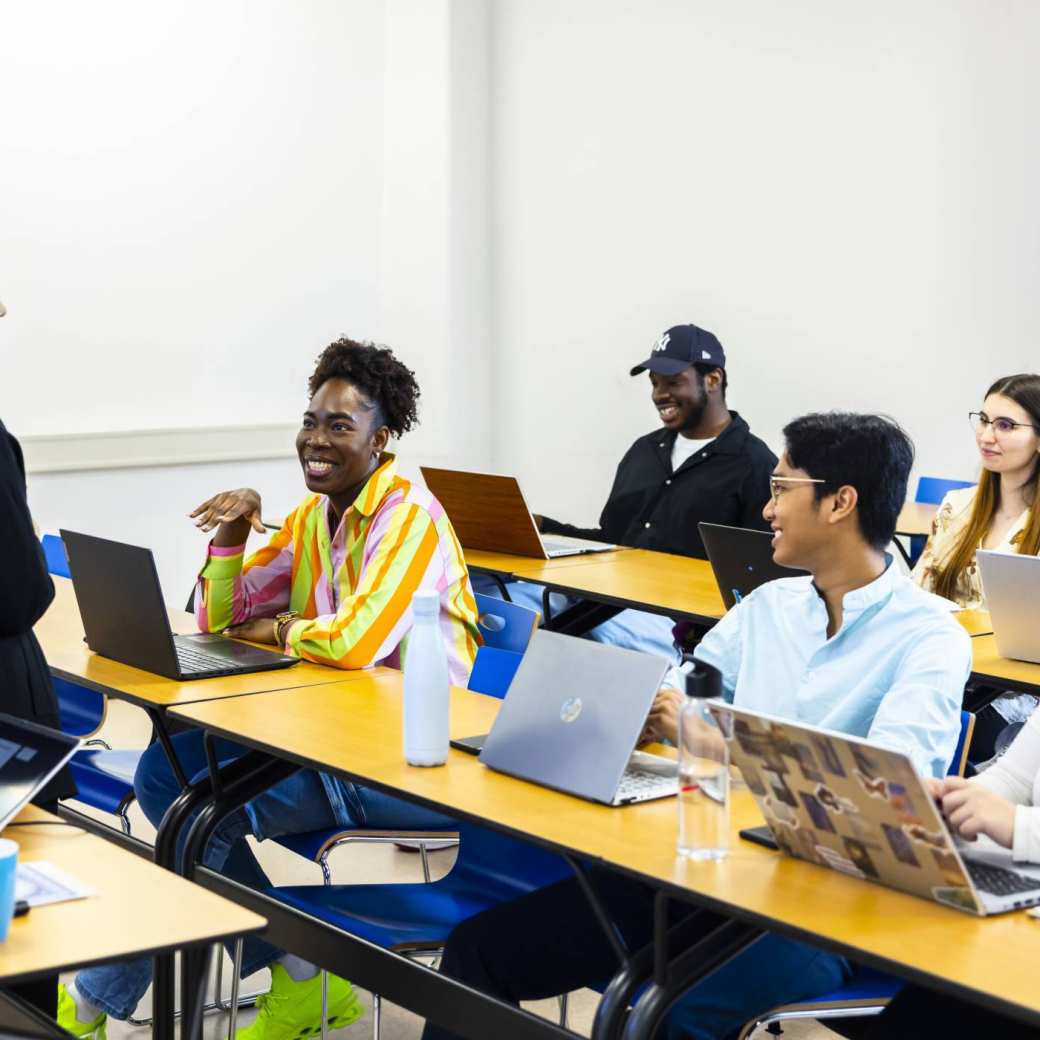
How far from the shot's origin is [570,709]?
81.4 inches

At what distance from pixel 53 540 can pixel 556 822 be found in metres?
2.50

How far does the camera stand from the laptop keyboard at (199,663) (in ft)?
9.22

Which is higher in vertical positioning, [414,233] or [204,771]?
[414,233]

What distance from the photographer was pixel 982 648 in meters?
3.20

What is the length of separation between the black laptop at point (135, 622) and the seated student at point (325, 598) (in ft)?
0.43

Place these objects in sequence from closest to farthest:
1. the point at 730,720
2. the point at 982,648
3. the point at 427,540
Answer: the point at 730,720, the point at 427,540, the point at 982,648

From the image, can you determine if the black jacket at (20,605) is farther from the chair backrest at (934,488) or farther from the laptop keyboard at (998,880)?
the chair backrest at (934,488)

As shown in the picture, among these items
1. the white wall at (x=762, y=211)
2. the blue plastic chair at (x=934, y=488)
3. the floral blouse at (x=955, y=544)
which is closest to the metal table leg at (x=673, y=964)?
the floral blouse at (x=955, y=544)

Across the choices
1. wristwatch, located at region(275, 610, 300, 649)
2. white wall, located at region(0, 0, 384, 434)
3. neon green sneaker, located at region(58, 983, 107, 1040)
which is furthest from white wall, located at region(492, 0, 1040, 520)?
neon green sneaker, located at region(58, 983, 107, 1040)

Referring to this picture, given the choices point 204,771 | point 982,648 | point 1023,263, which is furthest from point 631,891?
point 1023,263

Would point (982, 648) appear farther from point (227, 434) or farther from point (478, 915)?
point (227, 434)

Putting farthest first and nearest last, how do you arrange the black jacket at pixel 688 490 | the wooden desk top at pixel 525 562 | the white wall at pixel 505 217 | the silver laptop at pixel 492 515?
1. the white wall at pixel 505 217
2. the black jacket at pixel 688 490
3. the silver laptop at pixel 492 515
4. the wooden desk top at pixel 525 562

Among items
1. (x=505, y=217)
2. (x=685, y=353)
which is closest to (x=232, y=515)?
(x=685, y=353)

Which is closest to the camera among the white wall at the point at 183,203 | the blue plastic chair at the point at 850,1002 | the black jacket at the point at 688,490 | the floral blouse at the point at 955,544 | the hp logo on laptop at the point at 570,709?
the blue plastic chair at the point at 850,1002
